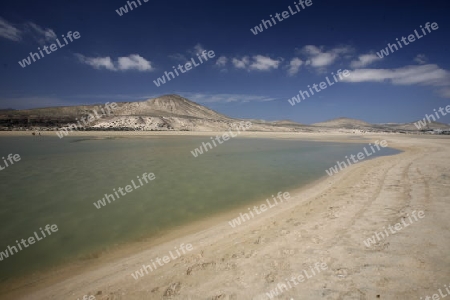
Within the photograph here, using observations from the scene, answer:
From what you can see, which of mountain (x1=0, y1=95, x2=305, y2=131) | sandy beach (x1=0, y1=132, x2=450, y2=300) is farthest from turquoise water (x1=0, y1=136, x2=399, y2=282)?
mountain (x1=0, y1=95, x2=305, y2=131)

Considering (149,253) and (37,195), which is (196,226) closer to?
(149,253)

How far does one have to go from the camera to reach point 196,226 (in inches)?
295

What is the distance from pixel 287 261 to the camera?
4.75m

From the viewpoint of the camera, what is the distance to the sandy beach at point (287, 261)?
13.0 ft

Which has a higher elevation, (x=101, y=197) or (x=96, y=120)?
(x=96, y=120)

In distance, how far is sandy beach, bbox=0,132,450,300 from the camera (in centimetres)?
395

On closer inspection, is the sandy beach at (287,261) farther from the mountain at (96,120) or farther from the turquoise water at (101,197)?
the mountain at (96,120)

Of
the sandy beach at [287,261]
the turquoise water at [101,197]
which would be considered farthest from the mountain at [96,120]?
the sandy beach at [287,261]

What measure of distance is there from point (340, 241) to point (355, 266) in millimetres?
1022

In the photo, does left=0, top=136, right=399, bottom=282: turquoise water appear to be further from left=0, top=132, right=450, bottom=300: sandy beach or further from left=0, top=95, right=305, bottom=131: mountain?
left=0, top=95, right=305, bottom=131: mountain

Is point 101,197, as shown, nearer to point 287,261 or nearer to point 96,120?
point 287,261

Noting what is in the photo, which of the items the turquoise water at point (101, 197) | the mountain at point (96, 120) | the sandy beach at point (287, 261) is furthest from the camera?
the mountain at point (96, 120)

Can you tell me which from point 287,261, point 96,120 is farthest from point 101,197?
point 96,120

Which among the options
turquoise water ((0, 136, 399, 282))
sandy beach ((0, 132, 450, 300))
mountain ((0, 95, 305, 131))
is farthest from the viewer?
mountain ((0, 95, 305, 131))
